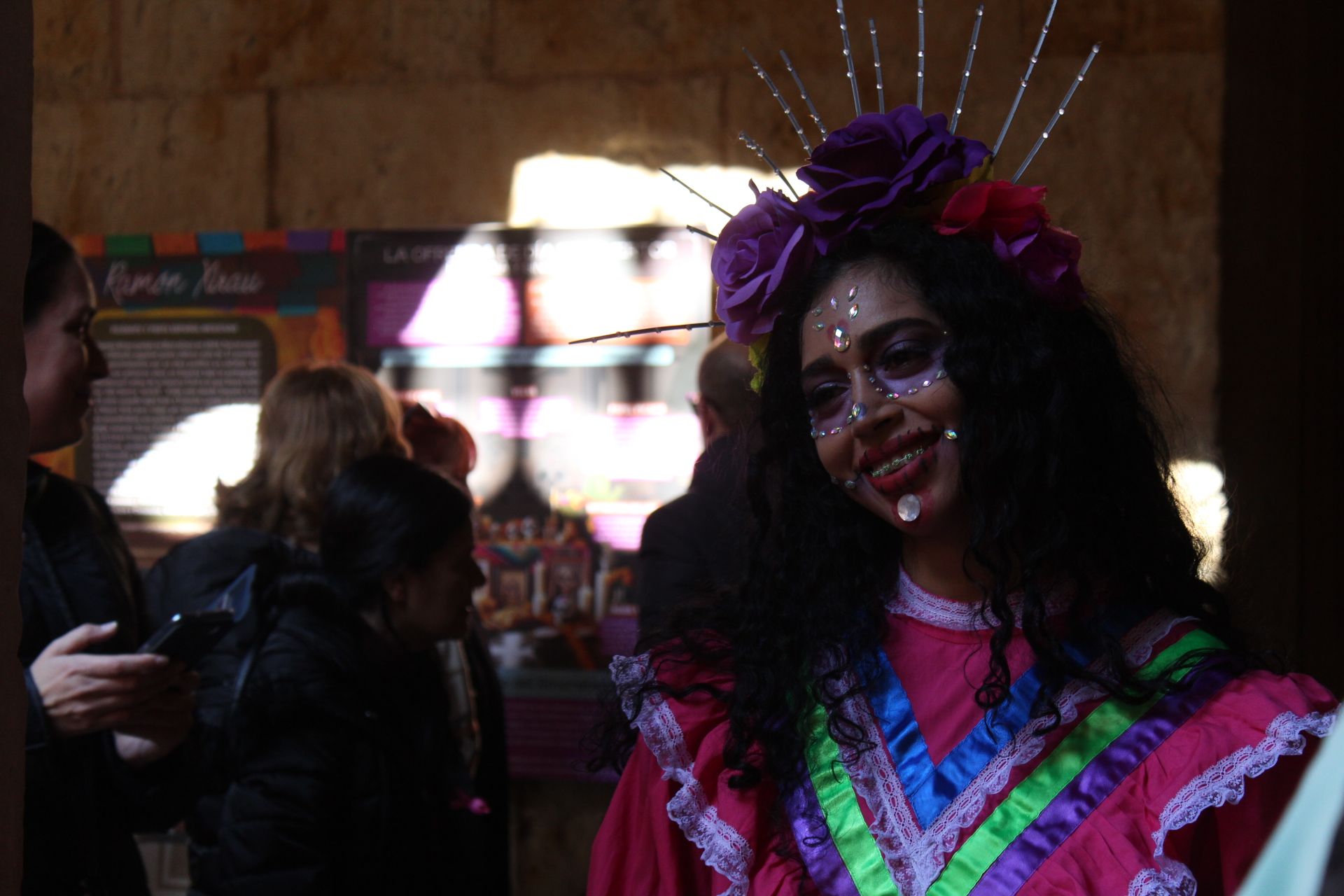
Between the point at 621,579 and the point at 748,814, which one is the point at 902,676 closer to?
the point at 748,814

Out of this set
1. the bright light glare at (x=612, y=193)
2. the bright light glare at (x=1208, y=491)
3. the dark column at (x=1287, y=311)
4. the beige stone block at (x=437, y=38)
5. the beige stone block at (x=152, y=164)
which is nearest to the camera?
the bright light glare at (x=1208, y=491)

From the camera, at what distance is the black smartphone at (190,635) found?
78.4 inches

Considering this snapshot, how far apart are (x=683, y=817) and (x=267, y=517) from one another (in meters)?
1.78

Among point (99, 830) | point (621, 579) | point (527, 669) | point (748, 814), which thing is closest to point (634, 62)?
point (621, 579)

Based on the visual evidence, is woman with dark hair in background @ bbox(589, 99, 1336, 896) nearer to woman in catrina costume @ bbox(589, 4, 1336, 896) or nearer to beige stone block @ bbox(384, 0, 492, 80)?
woman in catrina costume @ bbox(589, 4, 1336, 896)

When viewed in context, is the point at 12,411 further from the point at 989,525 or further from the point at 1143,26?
the point at 1143,26

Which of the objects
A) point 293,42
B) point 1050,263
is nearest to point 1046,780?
point 1050,263

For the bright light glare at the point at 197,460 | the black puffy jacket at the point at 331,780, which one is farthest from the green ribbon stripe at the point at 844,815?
the bright light glare at the point at 197,460

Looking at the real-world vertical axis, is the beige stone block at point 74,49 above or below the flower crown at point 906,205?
above

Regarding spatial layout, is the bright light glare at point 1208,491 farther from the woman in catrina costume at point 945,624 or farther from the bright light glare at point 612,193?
the woman in catrina costume at point 945,624

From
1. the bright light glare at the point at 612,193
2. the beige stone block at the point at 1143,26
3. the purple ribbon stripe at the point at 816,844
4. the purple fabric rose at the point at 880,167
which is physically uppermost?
the beige stone block at the point at 1143,26

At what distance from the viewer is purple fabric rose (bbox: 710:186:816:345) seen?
1.53 m

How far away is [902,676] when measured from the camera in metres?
1.49

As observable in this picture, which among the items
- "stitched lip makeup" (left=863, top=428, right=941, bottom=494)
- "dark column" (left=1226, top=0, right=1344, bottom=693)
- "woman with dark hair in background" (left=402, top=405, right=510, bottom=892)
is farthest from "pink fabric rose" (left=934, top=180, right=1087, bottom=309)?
"dark column" (left=1226, top=0, right=1344, bottom=693)
